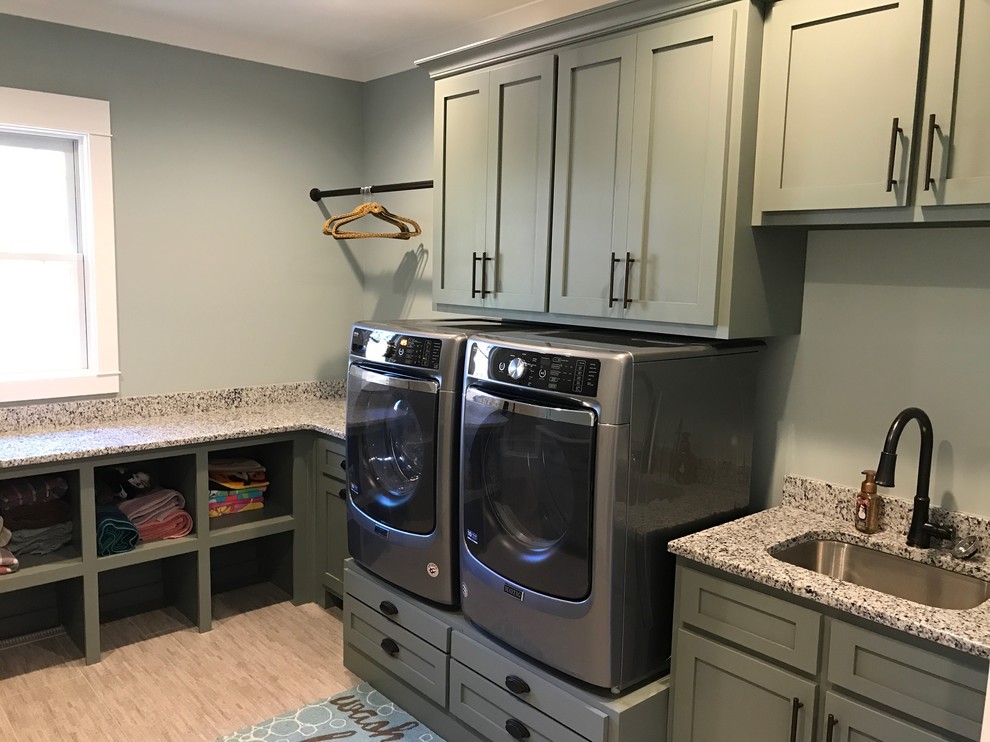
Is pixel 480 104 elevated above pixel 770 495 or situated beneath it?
elevated above

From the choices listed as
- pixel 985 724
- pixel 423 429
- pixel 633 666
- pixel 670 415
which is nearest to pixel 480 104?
pixel 423 429

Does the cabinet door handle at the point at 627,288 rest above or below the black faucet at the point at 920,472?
above

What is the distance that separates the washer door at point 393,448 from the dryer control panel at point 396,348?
54 millimetres

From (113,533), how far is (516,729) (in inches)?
71.6

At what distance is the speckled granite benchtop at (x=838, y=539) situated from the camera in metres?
1.62

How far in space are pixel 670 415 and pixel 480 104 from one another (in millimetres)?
1366

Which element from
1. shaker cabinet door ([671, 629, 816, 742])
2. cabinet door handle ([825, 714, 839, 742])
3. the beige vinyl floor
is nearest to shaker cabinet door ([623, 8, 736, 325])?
shaker cabinet door ([671, 629, 816, 742])

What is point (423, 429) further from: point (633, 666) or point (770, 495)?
point (770, 495)

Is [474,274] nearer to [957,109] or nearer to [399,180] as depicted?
[399,180]

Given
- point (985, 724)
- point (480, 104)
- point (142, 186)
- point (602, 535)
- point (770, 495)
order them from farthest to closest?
point (142, 186)
point (480, 104)
point (770, 495)
point (602, 535)
point (985, 724)

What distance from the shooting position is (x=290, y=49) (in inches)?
151

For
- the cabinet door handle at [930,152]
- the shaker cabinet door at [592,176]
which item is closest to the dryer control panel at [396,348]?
the shaker cabinet door at [592,176]

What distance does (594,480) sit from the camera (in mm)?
2006

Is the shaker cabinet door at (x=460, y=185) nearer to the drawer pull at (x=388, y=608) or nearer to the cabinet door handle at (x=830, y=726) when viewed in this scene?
the drawer pull at (x=388, y=608)
